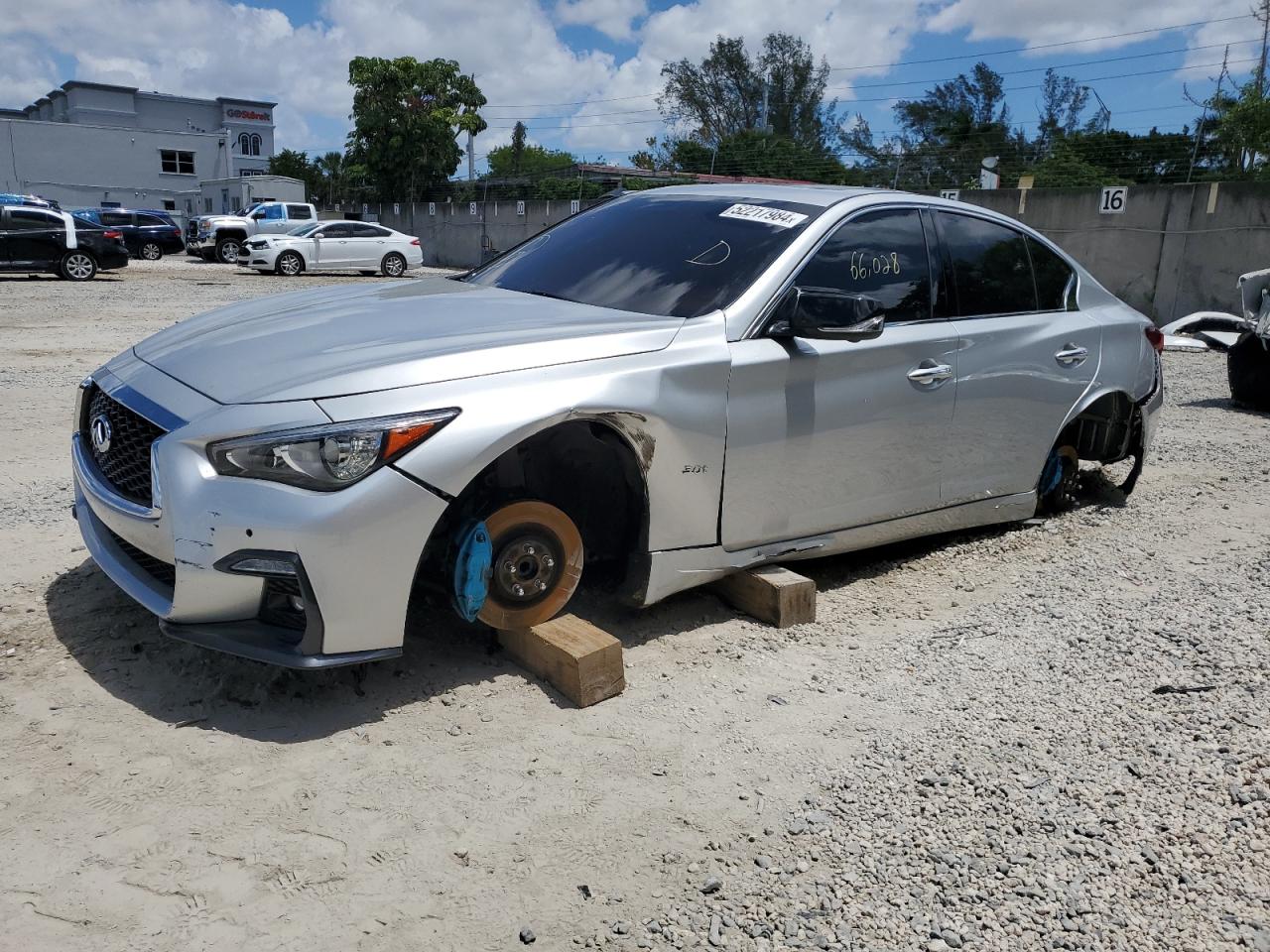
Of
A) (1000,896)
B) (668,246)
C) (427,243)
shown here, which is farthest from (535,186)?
(1000,896)

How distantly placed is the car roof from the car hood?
99 cm

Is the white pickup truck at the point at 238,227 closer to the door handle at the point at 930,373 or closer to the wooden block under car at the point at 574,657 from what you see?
the door handle at the point at 930,373

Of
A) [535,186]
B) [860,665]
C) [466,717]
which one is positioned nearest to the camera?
[466,717]

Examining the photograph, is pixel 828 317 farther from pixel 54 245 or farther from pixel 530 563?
pixel 54 245

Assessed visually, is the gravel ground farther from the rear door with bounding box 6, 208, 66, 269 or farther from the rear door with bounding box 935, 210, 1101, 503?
the rear door with bounding box 6, 208, 66, 269

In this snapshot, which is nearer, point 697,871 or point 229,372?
point 697,871

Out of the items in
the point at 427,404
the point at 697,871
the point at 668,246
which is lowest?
the point at 697,871

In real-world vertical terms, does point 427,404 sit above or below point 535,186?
below

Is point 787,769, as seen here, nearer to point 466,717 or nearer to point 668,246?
point 466,717

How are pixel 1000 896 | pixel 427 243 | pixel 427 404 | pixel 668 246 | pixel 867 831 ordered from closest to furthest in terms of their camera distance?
1. pixel 1000 896
2. pixel 867 831
3. pixel 427 404
4. pixel 668 246
5. pixel 427 243

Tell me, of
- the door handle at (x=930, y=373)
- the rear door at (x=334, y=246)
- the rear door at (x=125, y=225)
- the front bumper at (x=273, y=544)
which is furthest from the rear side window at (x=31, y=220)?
the door handle at (x=930, y=373)

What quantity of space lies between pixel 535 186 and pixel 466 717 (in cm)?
3494

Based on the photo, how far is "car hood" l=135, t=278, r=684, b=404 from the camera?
10.4ft

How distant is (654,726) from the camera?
3.38 metres
